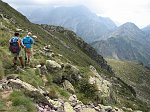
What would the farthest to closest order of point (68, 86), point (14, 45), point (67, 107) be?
point (68, 86), point (14, 45), point (67, 107)

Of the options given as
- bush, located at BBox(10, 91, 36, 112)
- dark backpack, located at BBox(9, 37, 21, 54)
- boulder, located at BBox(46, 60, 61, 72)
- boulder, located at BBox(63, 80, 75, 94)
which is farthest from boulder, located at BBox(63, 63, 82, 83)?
bush, located at BBox(10, 91, 36, 112)

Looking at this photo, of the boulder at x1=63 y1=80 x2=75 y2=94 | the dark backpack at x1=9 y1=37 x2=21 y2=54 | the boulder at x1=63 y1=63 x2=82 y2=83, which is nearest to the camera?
the dark backpack at x1=9 y1=37 x2=21 y2=54

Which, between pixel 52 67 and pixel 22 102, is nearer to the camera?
pixel 22 102

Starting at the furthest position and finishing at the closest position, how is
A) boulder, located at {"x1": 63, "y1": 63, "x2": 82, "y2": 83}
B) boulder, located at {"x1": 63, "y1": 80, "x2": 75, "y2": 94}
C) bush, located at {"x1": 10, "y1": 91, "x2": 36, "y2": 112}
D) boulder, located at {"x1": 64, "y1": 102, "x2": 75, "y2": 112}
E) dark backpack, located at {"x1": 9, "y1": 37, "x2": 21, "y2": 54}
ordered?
boulder, located at {"x1": 63, "y1": 63, "x2": 82, "y2": 83} < boulder, located at {"x1": 63, "y1": 80, "x2": 75, "y2": 94} < dark backpack, located at {"x1": 9, "y1": 37, "x2": 21, "y2": 54} < boulder, located at {"x1": 64, "y1": 102, "x2": 75, "y2": 112} < bush, located at {"x1": 10, "y1": 91, "x2": 36, "y2": 112}

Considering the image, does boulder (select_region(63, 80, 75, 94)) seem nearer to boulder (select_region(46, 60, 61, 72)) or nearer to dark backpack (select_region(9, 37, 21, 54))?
boulder (select_region(46, 60, 61, 72))

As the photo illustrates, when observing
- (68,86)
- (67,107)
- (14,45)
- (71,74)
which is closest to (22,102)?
(67,107)

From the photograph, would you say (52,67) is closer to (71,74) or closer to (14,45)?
(71,74)

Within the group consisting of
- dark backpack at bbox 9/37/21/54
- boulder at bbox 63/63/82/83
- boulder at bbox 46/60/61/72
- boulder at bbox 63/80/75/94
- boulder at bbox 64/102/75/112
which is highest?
dark backpack at bbox 9/37/21/54

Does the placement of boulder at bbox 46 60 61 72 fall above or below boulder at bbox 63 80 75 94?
above

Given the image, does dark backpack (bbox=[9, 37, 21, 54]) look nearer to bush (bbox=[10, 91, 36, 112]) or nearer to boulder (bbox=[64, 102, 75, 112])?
boulder (bbox=[64, 102, 75, 112])

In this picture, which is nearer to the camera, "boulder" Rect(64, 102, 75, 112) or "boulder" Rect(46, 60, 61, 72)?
"boulder" Rect(64, 102, 75, 112)

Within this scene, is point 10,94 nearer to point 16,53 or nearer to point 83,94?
point 16,53

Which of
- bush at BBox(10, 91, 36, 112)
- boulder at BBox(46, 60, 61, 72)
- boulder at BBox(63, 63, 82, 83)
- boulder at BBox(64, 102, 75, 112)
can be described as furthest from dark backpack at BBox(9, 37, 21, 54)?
bush at BBox(10, 91, 36, 112)

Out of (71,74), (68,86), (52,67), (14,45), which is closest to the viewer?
(14,45)
